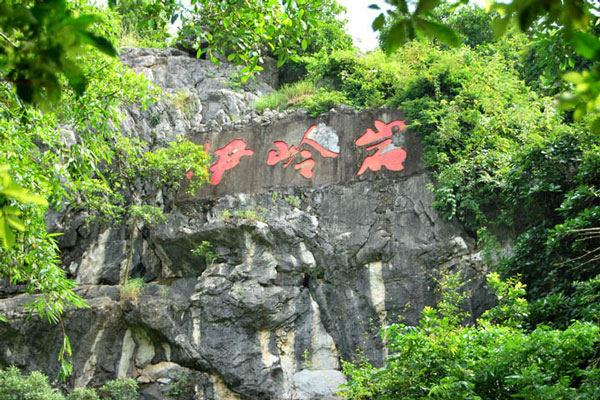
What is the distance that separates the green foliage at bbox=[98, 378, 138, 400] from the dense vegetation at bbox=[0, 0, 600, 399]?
0.71 metres

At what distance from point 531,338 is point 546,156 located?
109 inches

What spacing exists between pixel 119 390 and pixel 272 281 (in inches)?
81.2

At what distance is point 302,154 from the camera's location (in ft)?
25.6

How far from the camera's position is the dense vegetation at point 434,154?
1238 mm

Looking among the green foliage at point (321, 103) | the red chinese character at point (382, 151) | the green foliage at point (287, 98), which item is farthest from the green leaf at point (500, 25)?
the green foliage at point (287, 98)

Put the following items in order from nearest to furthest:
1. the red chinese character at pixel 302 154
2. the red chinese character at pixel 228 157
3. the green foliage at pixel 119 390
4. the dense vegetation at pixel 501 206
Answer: the dense vegetation at pixel 501 206, the green foliage at pixel 119 390, the red chinese character at pixel 302 154, the red chinese character at pixel 228 157

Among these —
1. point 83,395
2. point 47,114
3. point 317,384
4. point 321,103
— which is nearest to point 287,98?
point 321,103

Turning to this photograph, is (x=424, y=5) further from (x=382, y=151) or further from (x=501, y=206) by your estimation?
(x=382, y=151)

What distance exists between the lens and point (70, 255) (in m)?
7.59

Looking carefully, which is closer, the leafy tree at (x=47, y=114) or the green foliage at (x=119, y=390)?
the leafy tree at (x=47, y=114)

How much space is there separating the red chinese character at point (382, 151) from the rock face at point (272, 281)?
0.12 feet

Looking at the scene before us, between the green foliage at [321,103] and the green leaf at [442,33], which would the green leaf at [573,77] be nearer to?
the green leaf at [442,33]

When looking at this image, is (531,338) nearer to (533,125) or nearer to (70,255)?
(533,125)

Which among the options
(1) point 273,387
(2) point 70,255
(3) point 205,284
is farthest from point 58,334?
(1) point 273,387
